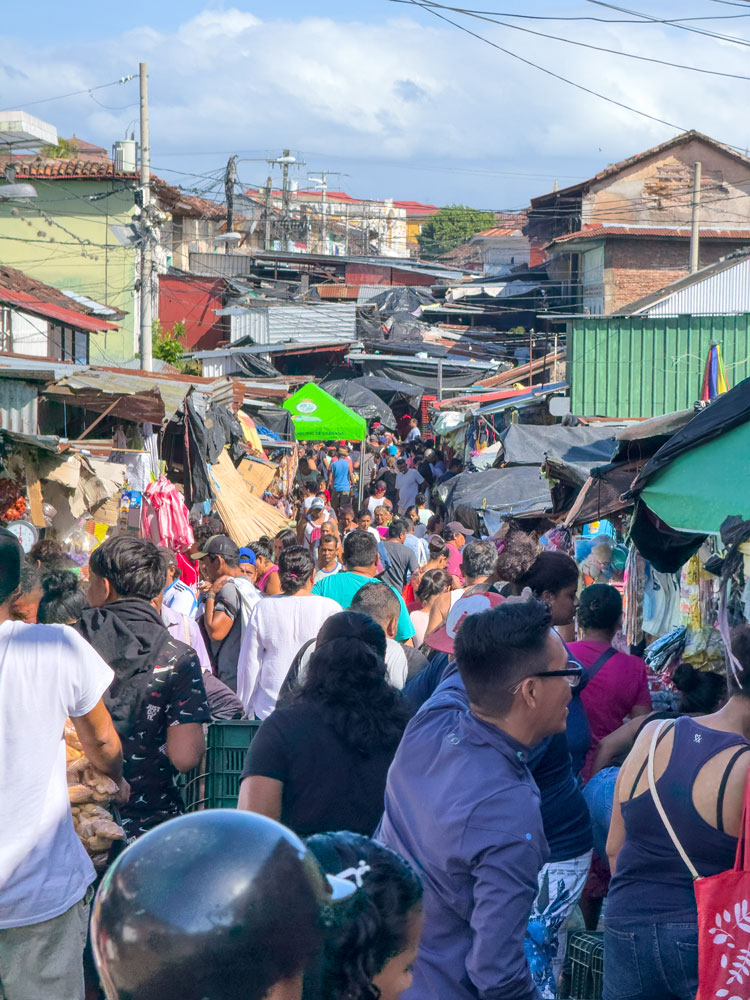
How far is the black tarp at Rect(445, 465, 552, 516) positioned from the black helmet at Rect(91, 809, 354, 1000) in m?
10.9

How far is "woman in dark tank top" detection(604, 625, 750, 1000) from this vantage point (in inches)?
108

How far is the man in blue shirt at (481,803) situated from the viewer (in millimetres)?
2420

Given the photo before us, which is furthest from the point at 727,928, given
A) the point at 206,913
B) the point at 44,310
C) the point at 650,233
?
the point at 650,233

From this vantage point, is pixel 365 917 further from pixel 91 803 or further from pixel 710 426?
pixel 710 426

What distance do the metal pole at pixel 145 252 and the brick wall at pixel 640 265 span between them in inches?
580

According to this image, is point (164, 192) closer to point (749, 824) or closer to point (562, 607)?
point (562, 607)

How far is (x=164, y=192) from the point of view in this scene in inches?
1314

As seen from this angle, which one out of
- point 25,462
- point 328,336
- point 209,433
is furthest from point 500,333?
point 25,462

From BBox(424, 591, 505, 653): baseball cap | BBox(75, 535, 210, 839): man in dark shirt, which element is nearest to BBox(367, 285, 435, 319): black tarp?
BBox(424, 591, 505, 653): baseball cap

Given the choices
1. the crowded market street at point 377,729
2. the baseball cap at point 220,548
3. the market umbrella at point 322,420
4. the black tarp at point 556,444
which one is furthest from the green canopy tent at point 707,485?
the market umbrella at point 322,420

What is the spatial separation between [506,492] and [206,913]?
11.7 metres

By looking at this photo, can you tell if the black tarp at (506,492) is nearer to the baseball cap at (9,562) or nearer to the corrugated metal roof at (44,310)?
the corrugated metal roof at (44,310)

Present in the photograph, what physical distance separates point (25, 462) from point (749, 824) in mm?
8833

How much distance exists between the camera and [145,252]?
70.1 feet
